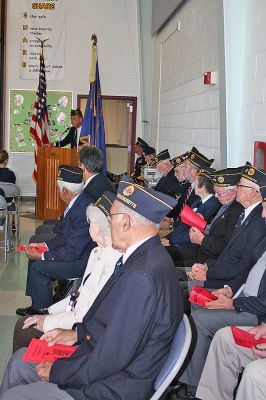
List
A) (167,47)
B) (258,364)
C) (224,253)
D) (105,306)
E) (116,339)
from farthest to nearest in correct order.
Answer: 1. (167,47)
2. (224,253)
3. (258,364)
4. (105,306)
5. (116,339)

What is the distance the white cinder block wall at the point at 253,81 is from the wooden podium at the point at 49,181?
4188 millimetres

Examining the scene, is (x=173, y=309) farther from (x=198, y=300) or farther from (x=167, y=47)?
(x=167, y=47)

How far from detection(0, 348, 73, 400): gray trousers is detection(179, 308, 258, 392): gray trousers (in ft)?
3.41

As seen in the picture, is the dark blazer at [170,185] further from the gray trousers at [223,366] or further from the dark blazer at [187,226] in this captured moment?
the gray trousers at [223,366]

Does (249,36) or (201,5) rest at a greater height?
(201,5)

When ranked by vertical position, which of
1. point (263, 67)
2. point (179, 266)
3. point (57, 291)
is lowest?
point (57, 291)

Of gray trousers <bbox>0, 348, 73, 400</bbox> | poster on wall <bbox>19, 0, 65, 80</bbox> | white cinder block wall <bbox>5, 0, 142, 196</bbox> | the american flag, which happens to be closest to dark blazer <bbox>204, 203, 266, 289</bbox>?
gray trousers <bbox>0, 348, 73, 400</bbox>

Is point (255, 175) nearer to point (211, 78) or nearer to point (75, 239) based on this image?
point (75, 239)

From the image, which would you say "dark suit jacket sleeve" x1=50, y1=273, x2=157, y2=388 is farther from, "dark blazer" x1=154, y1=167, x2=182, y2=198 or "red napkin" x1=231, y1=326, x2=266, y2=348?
"dark blazer" x1=154, y1=167, x2=182, y2=198

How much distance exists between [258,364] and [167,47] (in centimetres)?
741

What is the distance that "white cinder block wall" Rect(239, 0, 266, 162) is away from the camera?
4594 mm

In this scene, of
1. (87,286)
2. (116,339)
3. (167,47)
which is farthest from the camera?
(167,47)

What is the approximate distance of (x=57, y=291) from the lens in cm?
490

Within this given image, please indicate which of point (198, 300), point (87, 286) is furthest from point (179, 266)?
point (87, 286)
